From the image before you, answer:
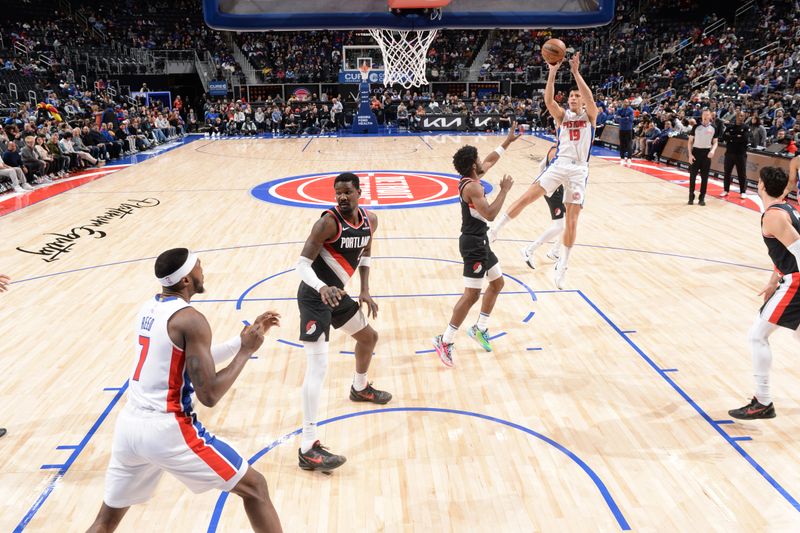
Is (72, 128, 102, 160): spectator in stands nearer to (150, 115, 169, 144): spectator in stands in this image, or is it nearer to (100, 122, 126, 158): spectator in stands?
(100, 122, 126, 158): spectator in stands

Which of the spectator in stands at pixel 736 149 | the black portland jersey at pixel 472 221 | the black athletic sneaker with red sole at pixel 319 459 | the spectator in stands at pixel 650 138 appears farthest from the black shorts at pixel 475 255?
the spectator in stands at pixel 650 138

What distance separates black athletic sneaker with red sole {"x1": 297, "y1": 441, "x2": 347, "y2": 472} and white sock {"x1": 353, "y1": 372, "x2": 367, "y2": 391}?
2.75ft

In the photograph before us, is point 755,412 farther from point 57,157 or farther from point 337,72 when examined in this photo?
point 337,72

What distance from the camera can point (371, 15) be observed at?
6844 mm

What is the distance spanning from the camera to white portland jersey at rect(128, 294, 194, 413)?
2814 millimetres

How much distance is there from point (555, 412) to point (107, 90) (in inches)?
1113

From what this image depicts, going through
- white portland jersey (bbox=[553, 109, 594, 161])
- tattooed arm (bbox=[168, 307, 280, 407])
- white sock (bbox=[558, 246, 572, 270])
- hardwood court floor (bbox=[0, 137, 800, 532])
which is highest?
white portland jersey (bbox=[553, 109, 594, 161])

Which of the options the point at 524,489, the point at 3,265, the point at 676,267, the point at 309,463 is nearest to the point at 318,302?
the point at 309,463

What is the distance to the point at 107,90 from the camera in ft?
90.6

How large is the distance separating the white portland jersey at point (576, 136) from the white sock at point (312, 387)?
14.3ft

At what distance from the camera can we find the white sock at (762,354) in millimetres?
4457

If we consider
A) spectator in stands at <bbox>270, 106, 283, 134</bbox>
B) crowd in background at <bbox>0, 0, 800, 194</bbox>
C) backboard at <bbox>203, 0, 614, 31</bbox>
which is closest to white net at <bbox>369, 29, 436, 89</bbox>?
backboard at <bbox>203, 0, 614, 31</bbox>

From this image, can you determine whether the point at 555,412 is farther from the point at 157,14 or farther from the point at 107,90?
the point at 157,14

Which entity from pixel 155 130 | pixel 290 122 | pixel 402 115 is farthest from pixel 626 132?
pixel 155 130
